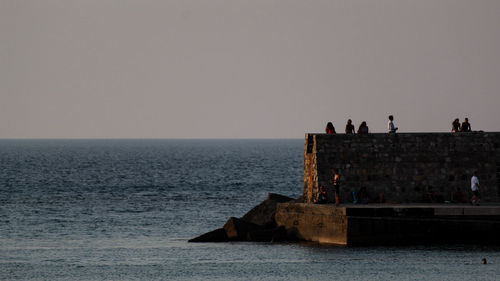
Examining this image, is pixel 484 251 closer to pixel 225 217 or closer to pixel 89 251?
pixel 89 251

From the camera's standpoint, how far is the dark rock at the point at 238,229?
127ft

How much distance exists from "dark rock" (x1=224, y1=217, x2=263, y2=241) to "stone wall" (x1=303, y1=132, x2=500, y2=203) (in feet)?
11.4

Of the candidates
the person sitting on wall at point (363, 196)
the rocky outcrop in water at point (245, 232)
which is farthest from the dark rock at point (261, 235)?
the person sitting on wall at point (363, 196)

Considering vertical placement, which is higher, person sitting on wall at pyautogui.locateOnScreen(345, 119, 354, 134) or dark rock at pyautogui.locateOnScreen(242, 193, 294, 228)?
person sitting on wall at pyautogui.locateOnScreen(345, 119, 354, 134)

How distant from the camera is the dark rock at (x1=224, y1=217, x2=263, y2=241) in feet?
127

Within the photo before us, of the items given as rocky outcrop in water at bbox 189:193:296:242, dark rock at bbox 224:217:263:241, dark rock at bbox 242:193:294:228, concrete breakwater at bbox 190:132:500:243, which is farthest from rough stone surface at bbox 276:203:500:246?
dark rock at bbox 242:193:294:228

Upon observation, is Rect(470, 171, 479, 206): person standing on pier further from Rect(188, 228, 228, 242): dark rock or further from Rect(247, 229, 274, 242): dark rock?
Rect(188, 228, 228, 242): dark rock

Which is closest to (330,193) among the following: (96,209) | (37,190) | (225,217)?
(225,217)

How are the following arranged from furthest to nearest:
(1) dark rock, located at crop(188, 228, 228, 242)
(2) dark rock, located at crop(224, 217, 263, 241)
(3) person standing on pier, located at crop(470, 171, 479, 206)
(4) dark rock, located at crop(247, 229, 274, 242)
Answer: (1) dark rock, located at crop(188, 228, 228, 242) → (2) dark rock, located at crop(224, 217, 263, 241) → (4) dark rock, located at crop(247, 229, 274, 242) → (3) person standing on pier, located at crop(470, 171, 479, 206)

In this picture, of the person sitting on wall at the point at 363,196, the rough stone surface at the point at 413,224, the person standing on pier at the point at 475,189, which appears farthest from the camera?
the person sitting on wall at the point at 363,196

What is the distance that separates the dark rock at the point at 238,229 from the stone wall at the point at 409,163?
349 cm

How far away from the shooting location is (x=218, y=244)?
1505 inches

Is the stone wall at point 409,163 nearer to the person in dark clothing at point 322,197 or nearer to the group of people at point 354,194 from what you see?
the group of people at point 354,194

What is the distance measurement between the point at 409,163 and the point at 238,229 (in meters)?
6.69
